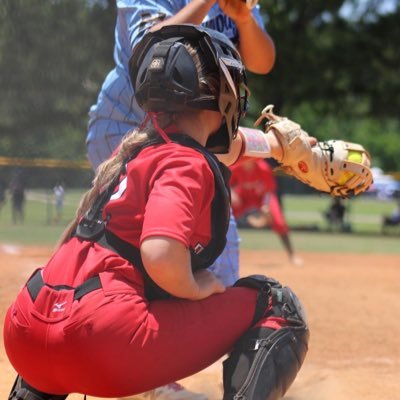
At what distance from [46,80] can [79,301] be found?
14127 mm

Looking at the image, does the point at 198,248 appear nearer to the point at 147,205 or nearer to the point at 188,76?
the point at 147,205

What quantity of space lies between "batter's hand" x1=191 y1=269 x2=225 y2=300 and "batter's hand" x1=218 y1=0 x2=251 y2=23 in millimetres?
1259

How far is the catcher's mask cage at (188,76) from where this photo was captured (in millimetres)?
2342

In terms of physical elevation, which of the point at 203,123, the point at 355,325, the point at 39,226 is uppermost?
the point at 203,123

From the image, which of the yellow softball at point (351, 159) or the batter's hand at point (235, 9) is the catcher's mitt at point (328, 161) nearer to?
the yellow softball at point (351, 159)

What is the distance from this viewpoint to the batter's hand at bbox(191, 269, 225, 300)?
2.29 meters

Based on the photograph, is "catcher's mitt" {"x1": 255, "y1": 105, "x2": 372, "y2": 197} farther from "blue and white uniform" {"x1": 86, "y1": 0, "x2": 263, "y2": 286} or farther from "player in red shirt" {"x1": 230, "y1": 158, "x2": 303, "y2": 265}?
"player in red shirt" {"x1": 230, "y1": 158, "x2": 303, "y2": 265}

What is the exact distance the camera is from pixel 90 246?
2.31m

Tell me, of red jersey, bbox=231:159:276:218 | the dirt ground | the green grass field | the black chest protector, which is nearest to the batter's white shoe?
the dirt ground

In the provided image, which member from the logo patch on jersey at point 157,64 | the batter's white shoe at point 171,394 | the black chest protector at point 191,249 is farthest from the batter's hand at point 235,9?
the batter's white shoe at point 171,394

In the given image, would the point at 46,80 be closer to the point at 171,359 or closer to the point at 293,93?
the point at 293,93

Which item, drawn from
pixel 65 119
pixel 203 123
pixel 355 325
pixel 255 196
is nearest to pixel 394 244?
pixel 255 196

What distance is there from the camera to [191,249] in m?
2.29

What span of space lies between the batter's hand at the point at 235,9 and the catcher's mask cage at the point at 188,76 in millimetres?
740
